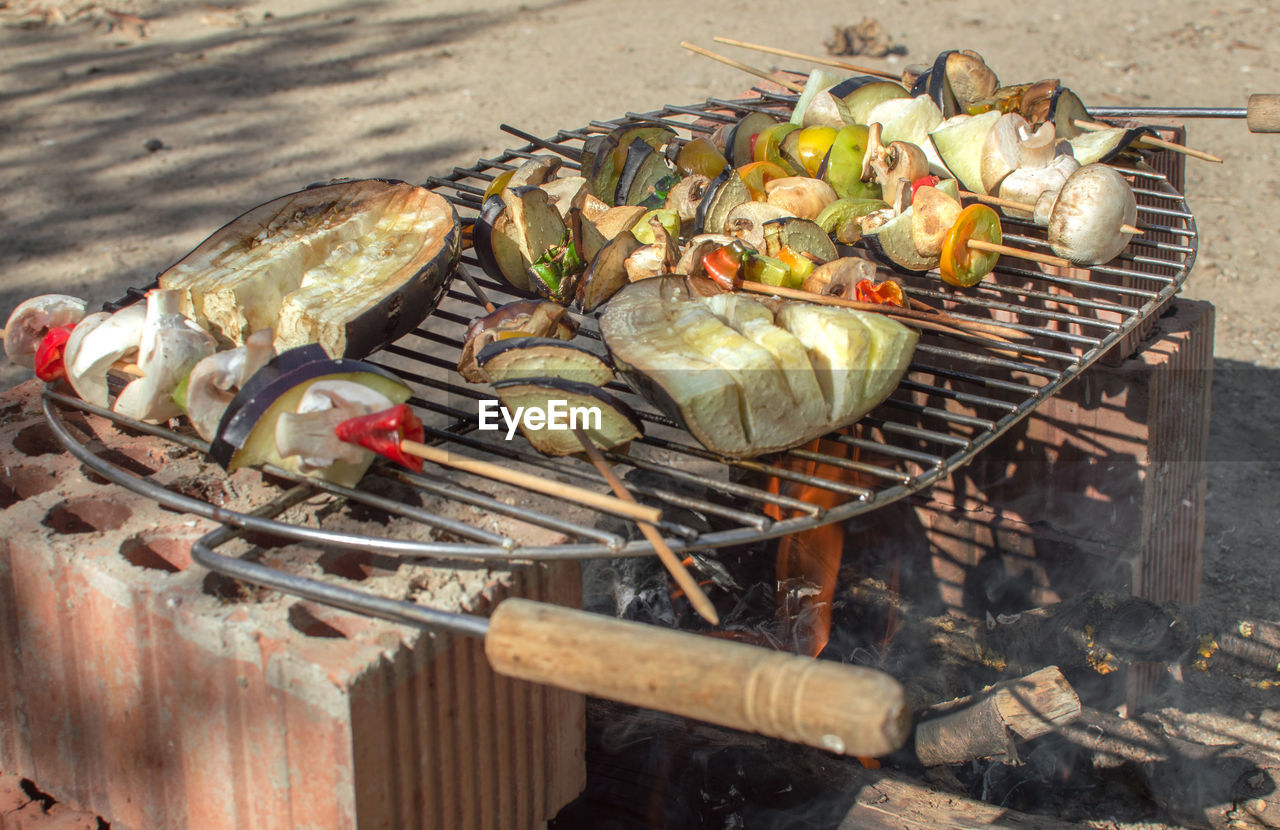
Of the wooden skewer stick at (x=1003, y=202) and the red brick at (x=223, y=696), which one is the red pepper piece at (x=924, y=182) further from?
the red brick at (x=223, y=696)

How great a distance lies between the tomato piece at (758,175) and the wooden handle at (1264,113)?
4.50 ft

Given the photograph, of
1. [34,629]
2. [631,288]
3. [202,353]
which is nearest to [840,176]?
[631,288]

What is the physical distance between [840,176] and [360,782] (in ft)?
6.90

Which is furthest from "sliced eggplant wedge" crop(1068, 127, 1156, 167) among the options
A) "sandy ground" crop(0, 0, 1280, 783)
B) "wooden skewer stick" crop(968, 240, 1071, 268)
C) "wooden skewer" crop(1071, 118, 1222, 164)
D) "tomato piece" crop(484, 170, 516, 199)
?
"sandy ground" crop(0, 0, 1280, 783)

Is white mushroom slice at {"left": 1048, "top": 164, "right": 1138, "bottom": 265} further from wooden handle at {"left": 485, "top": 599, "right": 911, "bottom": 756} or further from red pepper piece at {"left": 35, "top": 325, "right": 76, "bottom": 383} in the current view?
red pepper piece at {"left": 35, "top": 325, "right": 76, "bottom": 383}

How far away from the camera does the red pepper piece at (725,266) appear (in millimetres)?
2430

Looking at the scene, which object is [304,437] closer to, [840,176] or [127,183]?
[840,176]

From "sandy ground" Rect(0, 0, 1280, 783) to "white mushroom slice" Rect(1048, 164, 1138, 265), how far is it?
6.53 ft

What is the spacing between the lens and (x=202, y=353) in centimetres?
211

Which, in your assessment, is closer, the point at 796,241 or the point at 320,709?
the point at 320,709

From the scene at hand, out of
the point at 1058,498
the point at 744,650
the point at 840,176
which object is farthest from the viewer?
the point at 1058,498

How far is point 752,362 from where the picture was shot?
1982mm

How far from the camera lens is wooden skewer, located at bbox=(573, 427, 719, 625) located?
1521 millimetres

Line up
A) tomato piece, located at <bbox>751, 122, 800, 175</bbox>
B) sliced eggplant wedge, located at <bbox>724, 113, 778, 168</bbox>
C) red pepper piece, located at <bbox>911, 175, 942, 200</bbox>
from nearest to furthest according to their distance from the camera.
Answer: red pepper piece, located at <bbox>911, 175, 942, 200</bbox>, tomato piece, located at <bbox>751, 122, 800, 175</bbox>, sliced eggplant wedge, located at <bbox>724, 113, 778, 168</bbox>
